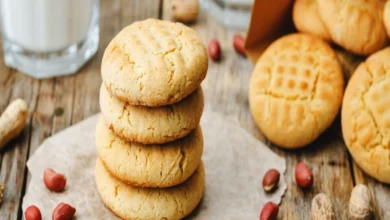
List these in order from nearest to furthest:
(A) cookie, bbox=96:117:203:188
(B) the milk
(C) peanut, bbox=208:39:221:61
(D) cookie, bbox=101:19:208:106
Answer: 1. (D) cookie, bbox=101:19:208:106
2. (A) cookie, bbox=96:117:203:188
3. (B) the milk
4. (C) peanut, bbox=208:39:221:61

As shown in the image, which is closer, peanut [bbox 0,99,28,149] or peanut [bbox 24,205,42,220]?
peanut [bbox 24,205,42,220]


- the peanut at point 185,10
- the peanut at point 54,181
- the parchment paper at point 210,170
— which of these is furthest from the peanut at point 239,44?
the peanut at point 54,181

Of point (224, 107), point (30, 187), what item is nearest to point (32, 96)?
point (30, 187)

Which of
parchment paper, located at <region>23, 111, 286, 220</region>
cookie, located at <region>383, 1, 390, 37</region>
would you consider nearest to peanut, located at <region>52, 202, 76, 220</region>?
parchment paper, located at <region>23, 111, 286, 220</region>

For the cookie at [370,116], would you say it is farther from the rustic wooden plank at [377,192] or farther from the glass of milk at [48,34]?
the glass of milk at [48,34]

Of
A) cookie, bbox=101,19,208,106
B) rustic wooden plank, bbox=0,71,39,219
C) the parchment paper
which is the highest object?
cookie, bbox=101,19,208,106

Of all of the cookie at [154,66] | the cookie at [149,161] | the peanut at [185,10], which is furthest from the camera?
the peanut at [185,10]

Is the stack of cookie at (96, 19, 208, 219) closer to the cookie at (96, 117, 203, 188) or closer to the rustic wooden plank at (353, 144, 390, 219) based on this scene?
the cookie at (96, 117, 203, 188)

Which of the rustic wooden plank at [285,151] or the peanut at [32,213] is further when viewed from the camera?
the rustic wooden plank at [285,151]

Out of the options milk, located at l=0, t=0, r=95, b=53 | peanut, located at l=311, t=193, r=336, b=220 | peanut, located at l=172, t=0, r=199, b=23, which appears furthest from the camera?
peanut, located at l=172, t=0, r=199, b=23
